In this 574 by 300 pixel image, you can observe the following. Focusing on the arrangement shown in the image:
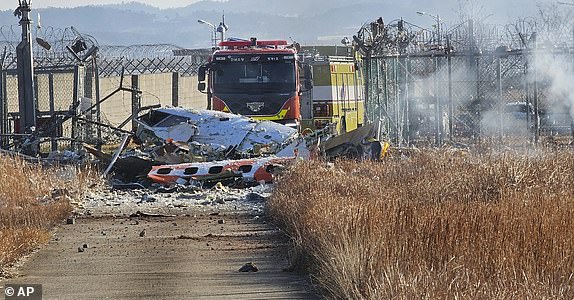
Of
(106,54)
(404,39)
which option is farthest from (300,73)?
(106,54)

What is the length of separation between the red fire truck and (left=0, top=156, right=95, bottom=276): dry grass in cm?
813

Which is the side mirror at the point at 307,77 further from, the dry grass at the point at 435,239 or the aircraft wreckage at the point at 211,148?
the dry grass at the point at 435,239

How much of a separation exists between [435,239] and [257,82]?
18.3 meters

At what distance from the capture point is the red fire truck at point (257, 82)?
27312 mm

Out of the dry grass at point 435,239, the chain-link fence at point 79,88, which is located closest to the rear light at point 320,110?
the chain-link fence at point 79,88

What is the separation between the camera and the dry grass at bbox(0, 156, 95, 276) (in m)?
12.1

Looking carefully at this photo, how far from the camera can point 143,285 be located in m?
10.1

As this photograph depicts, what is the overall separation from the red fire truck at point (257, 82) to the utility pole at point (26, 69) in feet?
17.6

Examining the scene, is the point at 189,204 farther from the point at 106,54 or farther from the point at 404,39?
the point at 106,54

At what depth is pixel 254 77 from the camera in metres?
27.4

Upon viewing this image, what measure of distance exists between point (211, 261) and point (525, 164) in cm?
644

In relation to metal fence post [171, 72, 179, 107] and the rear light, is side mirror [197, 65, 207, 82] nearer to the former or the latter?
the rear light

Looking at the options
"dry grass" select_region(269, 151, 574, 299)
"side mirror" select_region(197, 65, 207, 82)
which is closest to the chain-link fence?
"side mirror" select_region(197, 65, 207, 82)

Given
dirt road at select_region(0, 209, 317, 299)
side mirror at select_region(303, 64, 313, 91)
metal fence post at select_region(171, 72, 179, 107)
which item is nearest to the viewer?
dirt road at select_region(0, 209, 317, 299)
